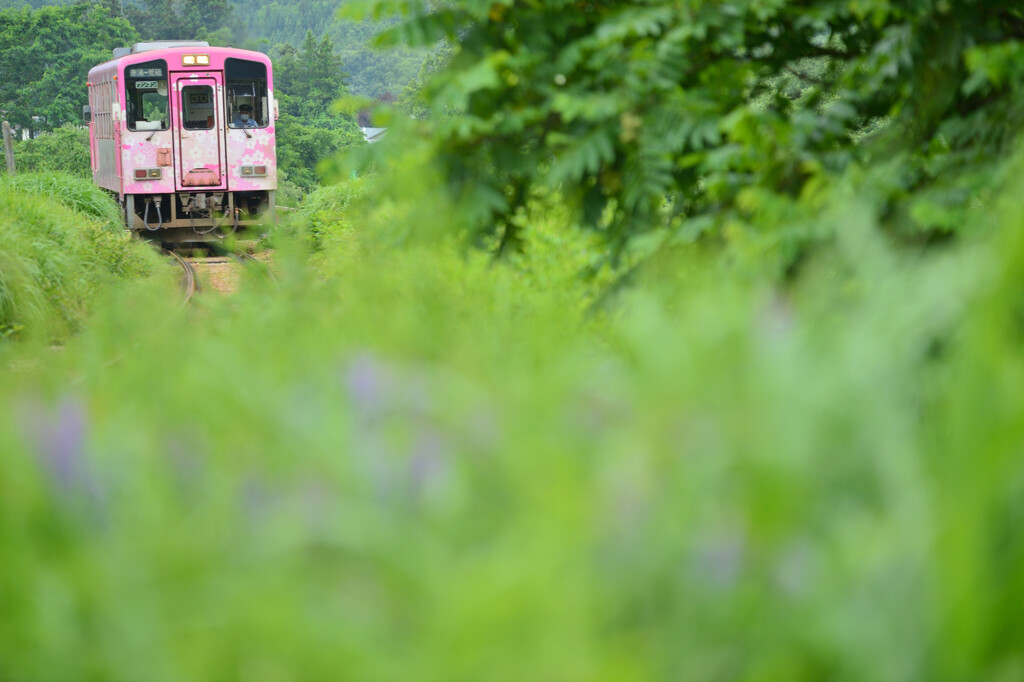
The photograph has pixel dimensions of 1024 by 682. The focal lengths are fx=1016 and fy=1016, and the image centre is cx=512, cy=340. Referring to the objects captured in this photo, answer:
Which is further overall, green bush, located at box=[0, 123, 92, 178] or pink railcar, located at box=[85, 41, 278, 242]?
green bush, located at box=[0, 123, 92, 178]

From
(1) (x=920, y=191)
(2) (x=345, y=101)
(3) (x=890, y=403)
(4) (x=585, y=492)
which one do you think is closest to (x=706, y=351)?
(3) (x=890, y=403)

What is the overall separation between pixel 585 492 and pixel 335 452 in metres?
0.37

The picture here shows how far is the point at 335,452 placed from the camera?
1.38m

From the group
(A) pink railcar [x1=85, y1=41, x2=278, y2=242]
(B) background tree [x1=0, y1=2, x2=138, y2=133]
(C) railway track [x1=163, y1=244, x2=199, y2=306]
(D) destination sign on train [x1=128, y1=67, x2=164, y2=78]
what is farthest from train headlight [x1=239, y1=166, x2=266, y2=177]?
(B) background tree [x1=0, y1=2, x2=138, y2=133]

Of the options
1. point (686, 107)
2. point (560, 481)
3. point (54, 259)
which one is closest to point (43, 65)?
point (54, 259)

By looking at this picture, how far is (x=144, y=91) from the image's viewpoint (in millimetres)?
16844

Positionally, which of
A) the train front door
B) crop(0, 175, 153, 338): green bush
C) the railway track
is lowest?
the railway track

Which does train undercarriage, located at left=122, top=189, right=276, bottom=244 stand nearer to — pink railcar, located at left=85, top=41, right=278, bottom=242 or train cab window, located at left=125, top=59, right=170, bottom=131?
pink railcar, located at left=85, top=41, right=278, bottom=242

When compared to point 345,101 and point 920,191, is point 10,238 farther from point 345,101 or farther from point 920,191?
point 920,191

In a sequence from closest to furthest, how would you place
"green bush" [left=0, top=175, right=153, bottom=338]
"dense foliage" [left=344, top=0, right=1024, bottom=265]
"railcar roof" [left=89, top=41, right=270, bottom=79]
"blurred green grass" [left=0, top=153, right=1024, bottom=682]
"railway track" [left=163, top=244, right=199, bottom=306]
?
"blurred green grass" [left=0, top=153, right=1024, bottom=682]
"dense foliage" [left=344, top=0, right=1024, bottom=265]
"green bush" [left=0, top=175, right=153, bottom=338]
"railway track" [left=163, top=244, right=199, bottom=306]
"railcar roof" [left=89, top=41, right=270, bottom=79]

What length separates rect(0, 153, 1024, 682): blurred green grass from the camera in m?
1.05

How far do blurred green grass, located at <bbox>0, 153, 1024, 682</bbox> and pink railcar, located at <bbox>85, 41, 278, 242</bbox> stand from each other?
15.7 m

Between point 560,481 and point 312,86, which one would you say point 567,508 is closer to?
point 560,481

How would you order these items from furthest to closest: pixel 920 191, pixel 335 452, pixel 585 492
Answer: pixel 920 191 < pixel 335 452 < pixel 585 492
